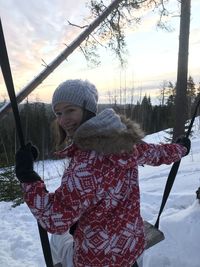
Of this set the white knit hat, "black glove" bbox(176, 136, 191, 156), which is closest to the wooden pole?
"black glove" bbox(176, 136, 191, 156)

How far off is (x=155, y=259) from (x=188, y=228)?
0.48 metres

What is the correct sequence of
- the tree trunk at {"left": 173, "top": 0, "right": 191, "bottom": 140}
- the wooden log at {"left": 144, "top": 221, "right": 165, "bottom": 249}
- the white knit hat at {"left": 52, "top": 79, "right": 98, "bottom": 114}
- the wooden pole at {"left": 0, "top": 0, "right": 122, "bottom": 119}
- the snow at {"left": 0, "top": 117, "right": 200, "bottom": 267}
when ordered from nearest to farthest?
the white knit hat at {"left": 52, "top": 79, "right": 98, "bottom": 114} → the wooden log at {"left": 144, "top": 221, "right": 165, "bottom": 249} → the snow at {"left": 0, "top": 117, "right": 200, "bottom": 267} → the wooden pole at {"left": 0, "top": 0, "right": 122, "bottom": 119} → the tree trunk at {"left": 173, "top": 0, "right": 191, "bottom": 140}

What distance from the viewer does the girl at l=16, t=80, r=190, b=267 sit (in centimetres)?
169

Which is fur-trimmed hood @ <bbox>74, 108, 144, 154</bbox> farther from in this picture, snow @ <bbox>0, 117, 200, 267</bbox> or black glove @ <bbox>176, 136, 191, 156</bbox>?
snow @ <bbox>0, 117, 200, 267</bbox>

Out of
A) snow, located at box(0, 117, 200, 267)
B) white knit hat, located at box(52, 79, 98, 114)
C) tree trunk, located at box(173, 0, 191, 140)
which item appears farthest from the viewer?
tree trunk, located at box(173, 0, 191, 140)

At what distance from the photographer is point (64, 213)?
66.4 inches

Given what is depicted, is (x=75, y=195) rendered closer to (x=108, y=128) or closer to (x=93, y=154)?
(x=93, y=154)

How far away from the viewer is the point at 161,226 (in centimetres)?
398

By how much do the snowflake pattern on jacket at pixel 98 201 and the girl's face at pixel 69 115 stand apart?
0.09m

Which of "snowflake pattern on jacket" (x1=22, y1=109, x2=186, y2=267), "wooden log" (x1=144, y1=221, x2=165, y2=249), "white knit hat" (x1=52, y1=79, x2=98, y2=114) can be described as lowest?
"wooden log" (x1=144, y1=221, x2=165, y2=249)

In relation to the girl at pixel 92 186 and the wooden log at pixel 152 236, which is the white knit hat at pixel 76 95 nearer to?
the girl at pixel 92 186

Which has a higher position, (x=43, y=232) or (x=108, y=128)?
(x=108, y=128)

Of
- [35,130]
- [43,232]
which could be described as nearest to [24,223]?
[43,232]

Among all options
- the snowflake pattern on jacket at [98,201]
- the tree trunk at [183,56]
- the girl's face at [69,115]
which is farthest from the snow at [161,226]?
the girl's face at [69,115]
